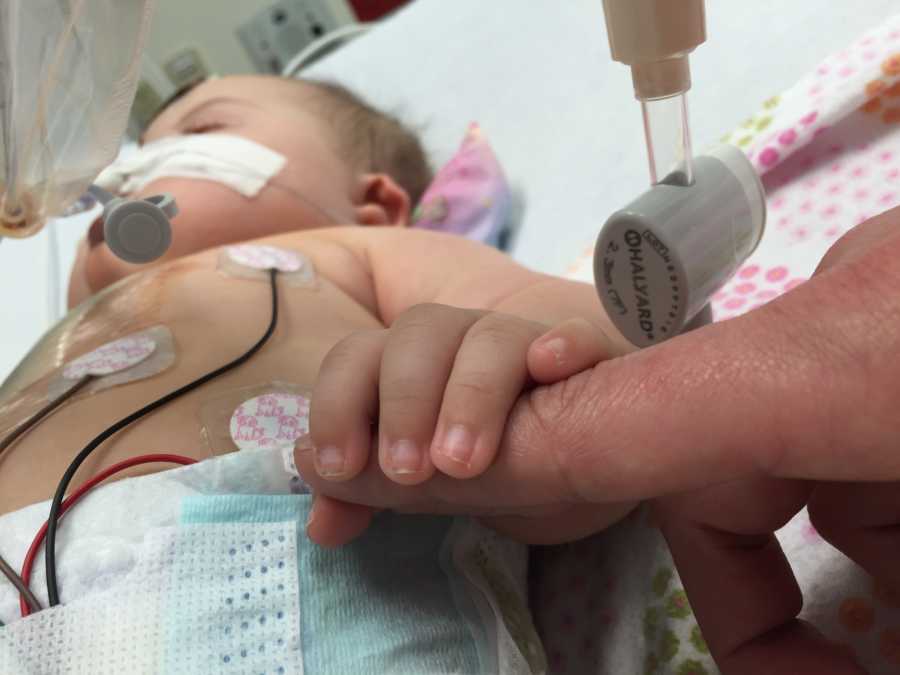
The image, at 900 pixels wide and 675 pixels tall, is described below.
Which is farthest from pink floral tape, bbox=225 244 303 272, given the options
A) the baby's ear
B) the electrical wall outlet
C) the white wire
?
the electrical wall outlet

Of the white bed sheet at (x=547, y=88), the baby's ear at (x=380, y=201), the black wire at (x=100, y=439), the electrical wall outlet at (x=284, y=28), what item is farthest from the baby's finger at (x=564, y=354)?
the electrical wall outlet at (x=284, y=28)

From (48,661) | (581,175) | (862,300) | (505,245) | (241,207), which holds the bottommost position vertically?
(505,245)

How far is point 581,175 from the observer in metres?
1.30

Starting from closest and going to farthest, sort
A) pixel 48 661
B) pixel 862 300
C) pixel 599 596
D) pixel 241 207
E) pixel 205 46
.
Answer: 1. pixel 862 300
2. pixel 48 661
3. pixel 599 596
4. pixel 241 207
5. pixel 205 46

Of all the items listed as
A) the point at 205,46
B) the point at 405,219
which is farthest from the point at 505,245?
the point at 205,46

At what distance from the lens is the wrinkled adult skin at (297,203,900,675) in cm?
41

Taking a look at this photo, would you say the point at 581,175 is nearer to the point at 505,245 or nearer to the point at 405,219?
the point at 505,245

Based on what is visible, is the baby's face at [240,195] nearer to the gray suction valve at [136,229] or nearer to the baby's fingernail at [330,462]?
the gray suction valve at [136,229]

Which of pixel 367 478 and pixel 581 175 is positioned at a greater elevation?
pixel 367 478

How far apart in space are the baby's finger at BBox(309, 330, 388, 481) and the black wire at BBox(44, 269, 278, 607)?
0.20 meters

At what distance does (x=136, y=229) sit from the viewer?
80 centimetres

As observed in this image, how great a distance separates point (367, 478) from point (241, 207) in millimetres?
753

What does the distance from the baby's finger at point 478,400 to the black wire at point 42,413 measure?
0.40 m

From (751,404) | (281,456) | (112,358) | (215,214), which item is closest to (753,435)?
(751,404)
